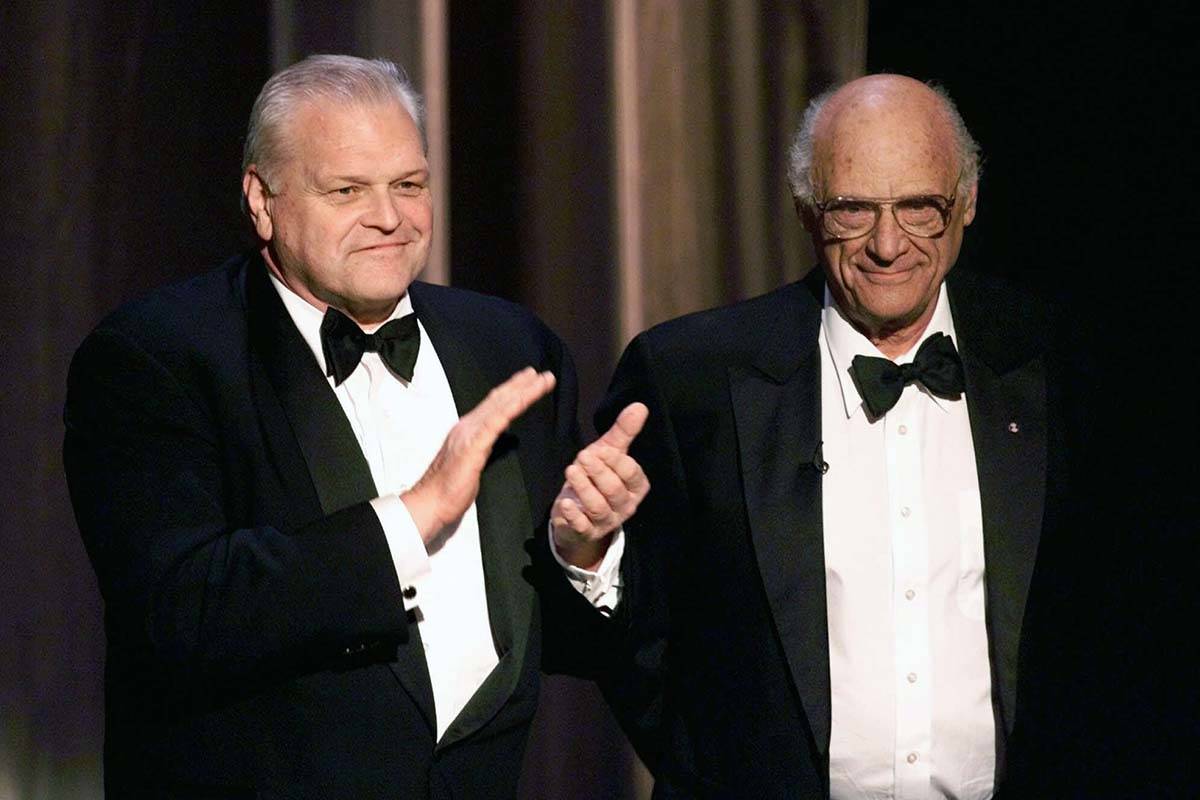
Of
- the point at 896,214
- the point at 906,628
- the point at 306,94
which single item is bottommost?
the point at 906,628

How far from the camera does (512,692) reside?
209 cm

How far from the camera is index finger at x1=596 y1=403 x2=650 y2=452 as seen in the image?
80.3 inches

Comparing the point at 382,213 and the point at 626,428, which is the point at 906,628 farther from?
the point at 382,213

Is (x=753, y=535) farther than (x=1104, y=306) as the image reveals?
No

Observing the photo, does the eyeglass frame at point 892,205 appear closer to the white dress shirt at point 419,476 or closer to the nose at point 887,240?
the nose at point 887,240

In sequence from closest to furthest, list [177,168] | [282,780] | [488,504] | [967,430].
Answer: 1. [282,780]
2. [488,504]
3. [967,430]
4. [177,168]

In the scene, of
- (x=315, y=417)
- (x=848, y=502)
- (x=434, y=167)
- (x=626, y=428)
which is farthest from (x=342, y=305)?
(x=434, y=167)

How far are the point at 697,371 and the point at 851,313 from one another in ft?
0.74

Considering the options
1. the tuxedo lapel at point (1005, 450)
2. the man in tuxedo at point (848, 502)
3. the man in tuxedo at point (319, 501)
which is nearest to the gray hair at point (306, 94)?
the man in tuxedo at point (319, 501)

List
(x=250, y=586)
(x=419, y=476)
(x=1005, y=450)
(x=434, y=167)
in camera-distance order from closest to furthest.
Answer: (x=250, y=586), (x=419, y=476), (x=1005, y=450), (x=434, y=167)

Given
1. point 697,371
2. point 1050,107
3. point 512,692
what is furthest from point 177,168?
point 1050,107

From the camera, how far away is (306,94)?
83.6 inches

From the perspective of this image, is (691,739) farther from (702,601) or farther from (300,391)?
(300,391)

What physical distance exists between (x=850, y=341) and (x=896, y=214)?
0.62 feet
